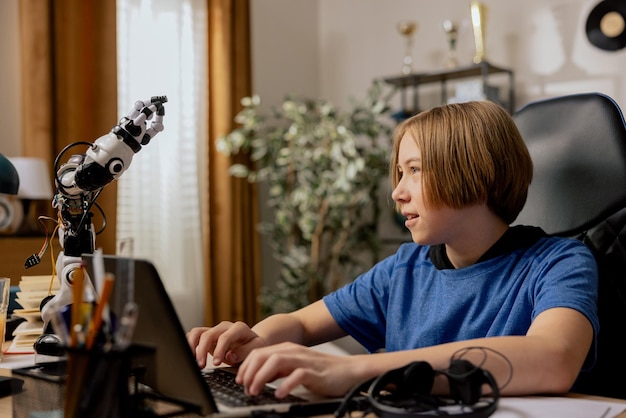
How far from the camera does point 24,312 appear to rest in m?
1.22

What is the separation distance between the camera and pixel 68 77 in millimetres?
3041

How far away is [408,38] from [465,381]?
342 centimetres

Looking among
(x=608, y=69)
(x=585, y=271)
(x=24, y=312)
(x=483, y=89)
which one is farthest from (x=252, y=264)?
(x=585, y=271)

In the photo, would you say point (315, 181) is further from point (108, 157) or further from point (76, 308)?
point (76, 308)

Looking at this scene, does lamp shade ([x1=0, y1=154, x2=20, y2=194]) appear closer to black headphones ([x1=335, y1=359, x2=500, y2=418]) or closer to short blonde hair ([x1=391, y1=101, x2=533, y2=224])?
short blonde hair ([x1=391, y1=101, x2=533, y2=224])

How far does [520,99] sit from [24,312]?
9.49ft

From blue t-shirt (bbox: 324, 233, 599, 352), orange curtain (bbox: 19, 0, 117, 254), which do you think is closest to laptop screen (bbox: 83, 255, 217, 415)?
blue t-shirt (bbox: 324, 233, 599, 352)

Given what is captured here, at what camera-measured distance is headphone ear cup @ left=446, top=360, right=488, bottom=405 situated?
71 centimetres

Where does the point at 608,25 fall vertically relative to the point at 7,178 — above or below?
above

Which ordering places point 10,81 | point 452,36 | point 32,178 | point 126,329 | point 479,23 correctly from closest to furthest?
1. point 126,329
2. point 32,178
3. point 10,81
4. point 479,23
5. point 452,36

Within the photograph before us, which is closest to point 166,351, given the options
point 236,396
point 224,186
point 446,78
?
point 236,396

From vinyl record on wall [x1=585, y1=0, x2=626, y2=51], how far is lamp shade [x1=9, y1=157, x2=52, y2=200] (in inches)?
101

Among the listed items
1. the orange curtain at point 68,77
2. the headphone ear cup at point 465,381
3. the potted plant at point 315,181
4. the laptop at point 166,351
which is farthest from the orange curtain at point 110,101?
the headphone ear cup at point 465,381

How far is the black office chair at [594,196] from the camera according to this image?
1148mm
